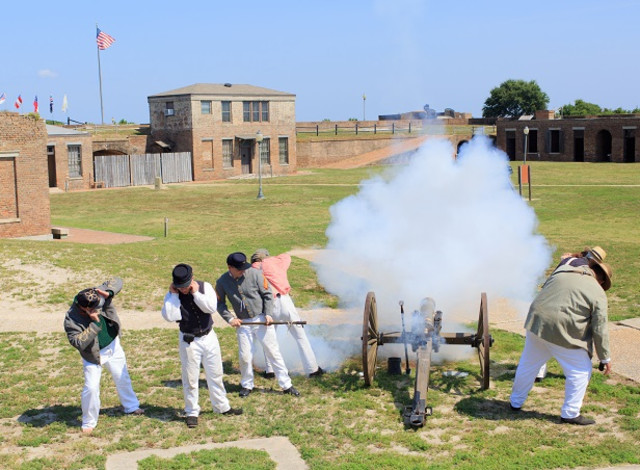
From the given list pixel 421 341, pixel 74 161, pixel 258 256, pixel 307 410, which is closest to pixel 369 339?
pixel 421 341

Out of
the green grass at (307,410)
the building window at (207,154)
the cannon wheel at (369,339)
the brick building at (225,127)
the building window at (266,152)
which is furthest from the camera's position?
the building window at (266,152)

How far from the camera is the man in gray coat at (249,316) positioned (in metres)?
8.95

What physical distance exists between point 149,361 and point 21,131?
47.2 ft

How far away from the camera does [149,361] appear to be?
409 inches

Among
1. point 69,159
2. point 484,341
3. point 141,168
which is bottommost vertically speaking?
point 484,341

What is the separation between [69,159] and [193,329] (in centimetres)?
3607

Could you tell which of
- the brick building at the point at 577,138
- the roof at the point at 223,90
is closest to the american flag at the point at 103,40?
the roof at the point at 223,90

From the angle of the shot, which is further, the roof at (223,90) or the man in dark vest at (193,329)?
the roof at (223,90)

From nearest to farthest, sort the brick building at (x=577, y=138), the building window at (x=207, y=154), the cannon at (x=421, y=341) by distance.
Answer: the cannon at (x=421, y=341) < the building window at (x=207, y=154) < the brick building at (x=577, y=138)

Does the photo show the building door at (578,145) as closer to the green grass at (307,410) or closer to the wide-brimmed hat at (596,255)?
the green grass at (307,410)

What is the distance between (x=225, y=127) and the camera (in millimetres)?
48688

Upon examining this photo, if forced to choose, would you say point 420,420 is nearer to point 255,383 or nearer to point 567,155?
point 255,383

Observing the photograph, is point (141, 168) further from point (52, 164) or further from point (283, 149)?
point (283, 149)

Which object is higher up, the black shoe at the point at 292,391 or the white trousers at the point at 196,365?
the white trousers at the point at 196,365
